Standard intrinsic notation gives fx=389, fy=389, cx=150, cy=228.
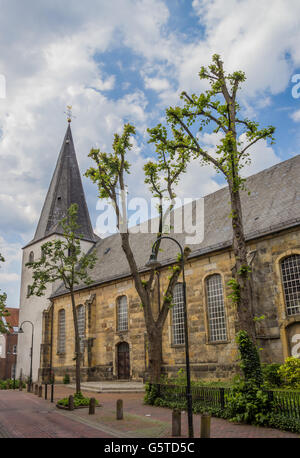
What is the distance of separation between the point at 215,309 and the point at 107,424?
10.7 m

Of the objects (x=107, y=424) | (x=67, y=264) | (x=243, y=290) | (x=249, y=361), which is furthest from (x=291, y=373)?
(x=67, y=264)

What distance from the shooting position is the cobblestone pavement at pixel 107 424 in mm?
11008

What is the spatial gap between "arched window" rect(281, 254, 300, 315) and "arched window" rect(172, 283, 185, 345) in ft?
24.5

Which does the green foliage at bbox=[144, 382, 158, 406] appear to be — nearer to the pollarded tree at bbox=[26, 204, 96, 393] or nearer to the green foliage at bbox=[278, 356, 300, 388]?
the pollarded tree at bbox=[26, 204, 96, 393]

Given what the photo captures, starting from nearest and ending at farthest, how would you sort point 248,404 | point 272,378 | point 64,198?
point 248,404, point 272,378, point 64,198

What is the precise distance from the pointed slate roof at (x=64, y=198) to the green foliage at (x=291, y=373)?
29.3 m

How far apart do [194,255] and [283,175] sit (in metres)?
7.19

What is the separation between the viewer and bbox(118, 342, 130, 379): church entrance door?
27.7 meters

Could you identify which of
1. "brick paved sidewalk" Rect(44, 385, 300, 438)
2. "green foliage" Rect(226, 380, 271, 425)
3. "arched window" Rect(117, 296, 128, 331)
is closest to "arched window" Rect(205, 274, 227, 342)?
"brick paved sidewalk" Rect(44, 385, 300, 438)

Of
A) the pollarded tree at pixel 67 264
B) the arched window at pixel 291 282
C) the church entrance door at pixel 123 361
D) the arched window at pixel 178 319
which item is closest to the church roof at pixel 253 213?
the arched window at pixel 291 282

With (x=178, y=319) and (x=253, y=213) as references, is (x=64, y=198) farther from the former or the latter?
(x=253, y=213)

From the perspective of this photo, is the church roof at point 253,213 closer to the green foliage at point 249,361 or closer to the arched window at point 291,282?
the arched window at point 291,282

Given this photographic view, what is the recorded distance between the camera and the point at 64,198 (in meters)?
42.9
